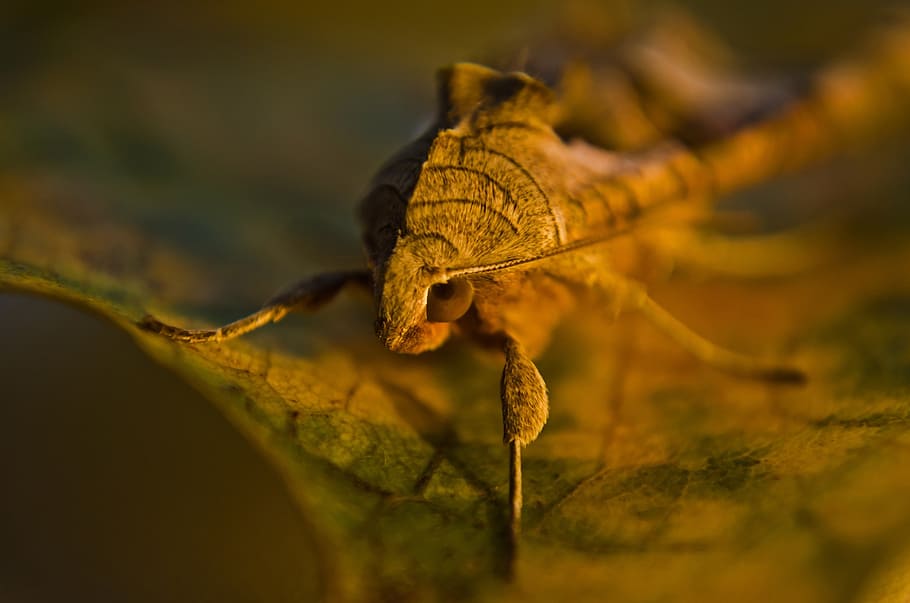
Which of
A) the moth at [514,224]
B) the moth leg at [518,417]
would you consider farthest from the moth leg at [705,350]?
the moth leg at [518,417]

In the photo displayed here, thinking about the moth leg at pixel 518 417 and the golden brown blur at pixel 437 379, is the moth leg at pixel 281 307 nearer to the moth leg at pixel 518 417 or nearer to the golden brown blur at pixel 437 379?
the golden brown blur at pixel 437 379

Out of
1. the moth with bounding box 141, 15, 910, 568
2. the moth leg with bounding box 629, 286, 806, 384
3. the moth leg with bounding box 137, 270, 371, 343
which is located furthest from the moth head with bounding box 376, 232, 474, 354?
the moth leg with bounding box 629, 286, 806, 384

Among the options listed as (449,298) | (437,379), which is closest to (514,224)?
(449,298)

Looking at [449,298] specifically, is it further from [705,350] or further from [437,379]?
[705,350]

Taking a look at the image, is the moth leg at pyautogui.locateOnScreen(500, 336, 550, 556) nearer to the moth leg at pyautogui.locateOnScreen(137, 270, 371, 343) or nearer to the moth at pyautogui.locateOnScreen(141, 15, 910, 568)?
the moth at pyautogui.locateOnScreen(141, 15, 910, 568)

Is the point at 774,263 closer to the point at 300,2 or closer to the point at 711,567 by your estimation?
the point at 711,567

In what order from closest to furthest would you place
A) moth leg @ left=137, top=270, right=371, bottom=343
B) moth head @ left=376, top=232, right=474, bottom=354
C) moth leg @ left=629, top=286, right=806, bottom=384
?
moth head @ left=376, top=232, right=474, bottom=354 < moth leg @ left=137, top=270, right=371, bottom=343 < moth leg @ left=629, top=286, right=806, bottom=384

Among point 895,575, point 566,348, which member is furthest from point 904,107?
point 895,575

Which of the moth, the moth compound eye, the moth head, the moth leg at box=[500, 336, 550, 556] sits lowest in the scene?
the moth leg at box=[500, 336, 550, 556]
